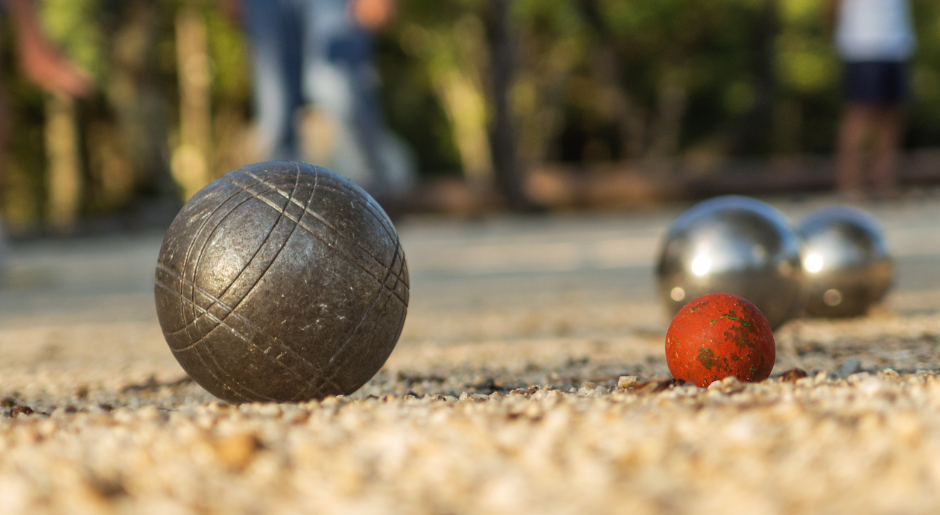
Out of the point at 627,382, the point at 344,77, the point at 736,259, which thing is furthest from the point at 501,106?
the point at 627,382

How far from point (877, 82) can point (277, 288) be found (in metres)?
9.85

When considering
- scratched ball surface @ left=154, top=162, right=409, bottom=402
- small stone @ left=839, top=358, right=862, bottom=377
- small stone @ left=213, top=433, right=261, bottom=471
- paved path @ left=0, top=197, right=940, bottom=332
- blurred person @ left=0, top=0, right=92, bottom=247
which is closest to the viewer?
small stone @ left=213, top=433, right=261, bottom=471

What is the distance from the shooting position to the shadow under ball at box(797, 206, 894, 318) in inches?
205

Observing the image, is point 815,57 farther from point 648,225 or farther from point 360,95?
point 360,95

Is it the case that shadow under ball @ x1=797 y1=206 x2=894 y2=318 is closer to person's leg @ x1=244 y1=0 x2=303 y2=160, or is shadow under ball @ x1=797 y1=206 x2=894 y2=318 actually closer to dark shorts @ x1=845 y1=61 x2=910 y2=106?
person's leg @ x1=244 y1=0 x2=303 y2=160

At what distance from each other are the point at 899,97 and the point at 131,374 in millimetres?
9975

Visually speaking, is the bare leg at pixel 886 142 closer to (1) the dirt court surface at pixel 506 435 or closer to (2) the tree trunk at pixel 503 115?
(2) the tree trunk at pixel 503 115

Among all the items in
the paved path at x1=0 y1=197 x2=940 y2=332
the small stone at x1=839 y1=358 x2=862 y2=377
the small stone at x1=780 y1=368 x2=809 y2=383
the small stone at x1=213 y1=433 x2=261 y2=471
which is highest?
the small stone at x1=213 y1=433 x2=261 y2=471

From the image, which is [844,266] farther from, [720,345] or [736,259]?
[720,345]

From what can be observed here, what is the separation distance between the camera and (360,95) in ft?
29.2

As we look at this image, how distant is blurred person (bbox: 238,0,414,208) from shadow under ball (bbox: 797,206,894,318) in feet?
16.0

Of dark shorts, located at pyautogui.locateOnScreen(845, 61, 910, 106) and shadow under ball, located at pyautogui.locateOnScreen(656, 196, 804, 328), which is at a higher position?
dark shorts, located at pyautogui.locateOnScreen(845, 61, 910, 106)

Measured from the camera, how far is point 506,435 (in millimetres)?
2207

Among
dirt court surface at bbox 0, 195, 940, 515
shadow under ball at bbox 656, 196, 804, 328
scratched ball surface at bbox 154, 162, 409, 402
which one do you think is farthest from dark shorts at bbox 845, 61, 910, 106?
scratched ball surface at bbox 154, 162, 409, 402
